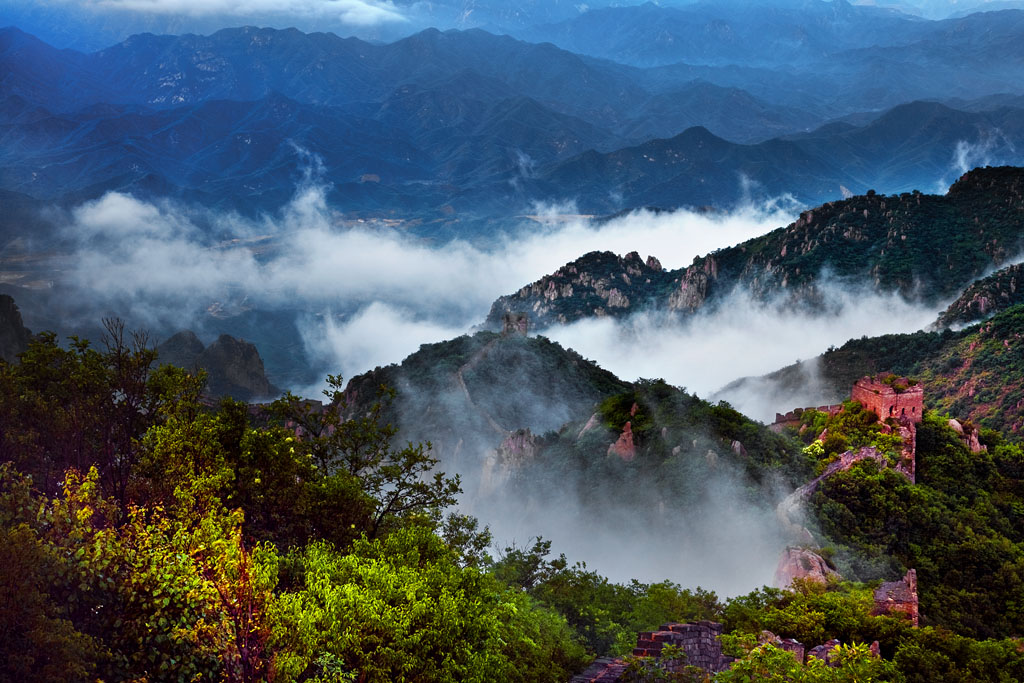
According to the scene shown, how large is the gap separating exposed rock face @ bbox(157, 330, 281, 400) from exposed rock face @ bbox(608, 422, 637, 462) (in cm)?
9467

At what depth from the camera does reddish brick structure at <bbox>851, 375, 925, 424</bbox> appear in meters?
51.8

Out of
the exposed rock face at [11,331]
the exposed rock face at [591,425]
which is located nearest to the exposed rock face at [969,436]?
the exposed rock face at [591,425]

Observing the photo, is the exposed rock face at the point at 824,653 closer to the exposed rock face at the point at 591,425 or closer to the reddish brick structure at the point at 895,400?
the reddish brick structure at the point at 895,400

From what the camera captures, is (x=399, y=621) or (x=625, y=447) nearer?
(x=399, y=621)

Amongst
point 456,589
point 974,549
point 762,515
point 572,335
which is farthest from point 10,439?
point 572,335

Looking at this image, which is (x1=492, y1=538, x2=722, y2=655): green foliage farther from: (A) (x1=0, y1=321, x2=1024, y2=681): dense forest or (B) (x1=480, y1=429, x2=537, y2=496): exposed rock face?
(B) (x1=480, y1=429, x2=537, y2=496): exposed rock face

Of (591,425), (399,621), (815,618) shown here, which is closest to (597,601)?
(815,618)

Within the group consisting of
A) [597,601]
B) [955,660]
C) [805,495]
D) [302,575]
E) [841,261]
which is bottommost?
[955,660]

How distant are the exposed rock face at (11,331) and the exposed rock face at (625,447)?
55.7m

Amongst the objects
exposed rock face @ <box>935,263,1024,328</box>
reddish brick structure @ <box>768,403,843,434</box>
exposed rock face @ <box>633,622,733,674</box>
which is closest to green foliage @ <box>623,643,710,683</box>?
exposed rock face @ <box>633,622,733,674</box>

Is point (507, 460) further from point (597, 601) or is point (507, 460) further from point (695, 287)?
point (695, 287)

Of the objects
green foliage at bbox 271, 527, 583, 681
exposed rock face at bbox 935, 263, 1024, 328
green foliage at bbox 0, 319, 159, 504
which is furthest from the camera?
exposed rock face at bbox 935, 263, 1024, 328

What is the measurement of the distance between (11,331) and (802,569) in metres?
78.4

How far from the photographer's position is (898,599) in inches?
1219
